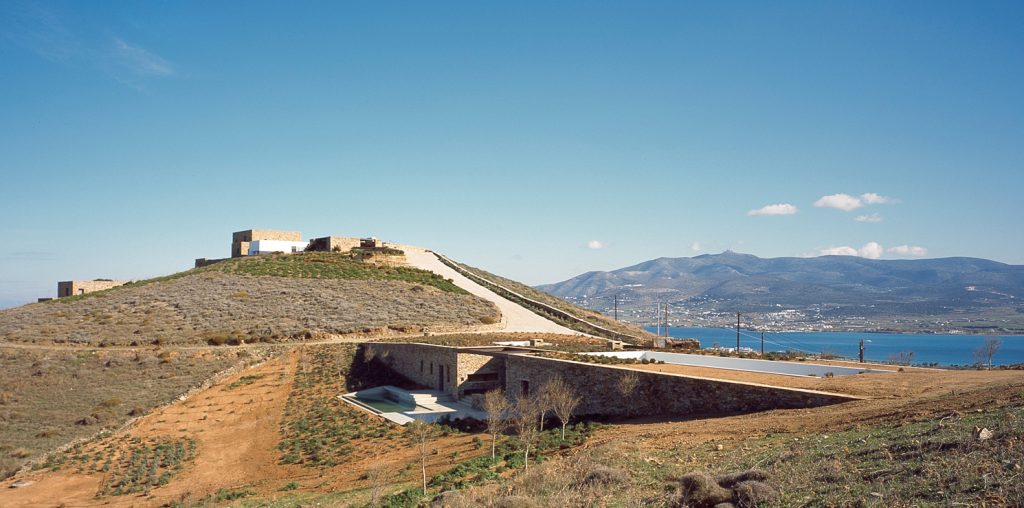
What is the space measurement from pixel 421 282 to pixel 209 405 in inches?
1049

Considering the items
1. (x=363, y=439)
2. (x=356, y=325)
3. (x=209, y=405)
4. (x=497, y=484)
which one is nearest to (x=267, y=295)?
(x=356, y=325)

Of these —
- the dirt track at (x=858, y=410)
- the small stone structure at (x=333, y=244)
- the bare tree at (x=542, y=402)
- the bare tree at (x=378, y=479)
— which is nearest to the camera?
the dirt track at (x=858, y=410)

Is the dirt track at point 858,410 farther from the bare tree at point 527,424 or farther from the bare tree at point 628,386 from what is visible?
the bare tree at point 527,424

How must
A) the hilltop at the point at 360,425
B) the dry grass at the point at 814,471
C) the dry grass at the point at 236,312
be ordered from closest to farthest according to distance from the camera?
1. the dry grass at the point at 814,471
2. the hilltop at the point at 360,425
3. the dry grass at the point at 236,312

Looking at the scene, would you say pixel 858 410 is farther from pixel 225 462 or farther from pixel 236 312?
pixel 236 312

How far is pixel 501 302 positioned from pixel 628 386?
33004 mm

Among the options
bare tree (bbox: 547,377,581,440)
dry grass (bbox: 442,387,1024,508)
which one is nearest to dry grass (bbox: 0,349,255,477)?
bare tree (bbox: 547,377,581,440)

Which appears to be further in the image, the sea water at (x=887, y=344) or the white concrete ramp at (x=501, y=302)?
the sea water at (x=887, y=344)

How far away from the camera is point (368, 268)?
5584cm

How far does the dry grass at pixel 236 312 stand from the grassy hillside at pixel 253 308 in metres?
0.06

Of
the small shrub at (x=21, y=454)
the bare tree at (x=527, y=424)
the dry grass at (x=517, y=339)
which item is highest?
the dry grass at (x=517, y=339)

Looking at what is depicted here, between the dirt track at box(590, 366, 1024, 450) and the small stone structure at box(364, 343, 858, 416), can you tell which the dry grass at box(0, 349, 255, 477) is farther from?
the dirt track at box(590, 366, 1024, 450)

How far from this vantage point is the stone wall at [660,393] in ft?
51.7

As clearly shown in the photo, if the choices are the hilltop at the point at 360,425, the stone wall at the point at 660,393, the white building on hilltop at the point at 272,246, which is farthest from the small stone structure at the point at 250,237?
the stone wall at the point at 660,393
